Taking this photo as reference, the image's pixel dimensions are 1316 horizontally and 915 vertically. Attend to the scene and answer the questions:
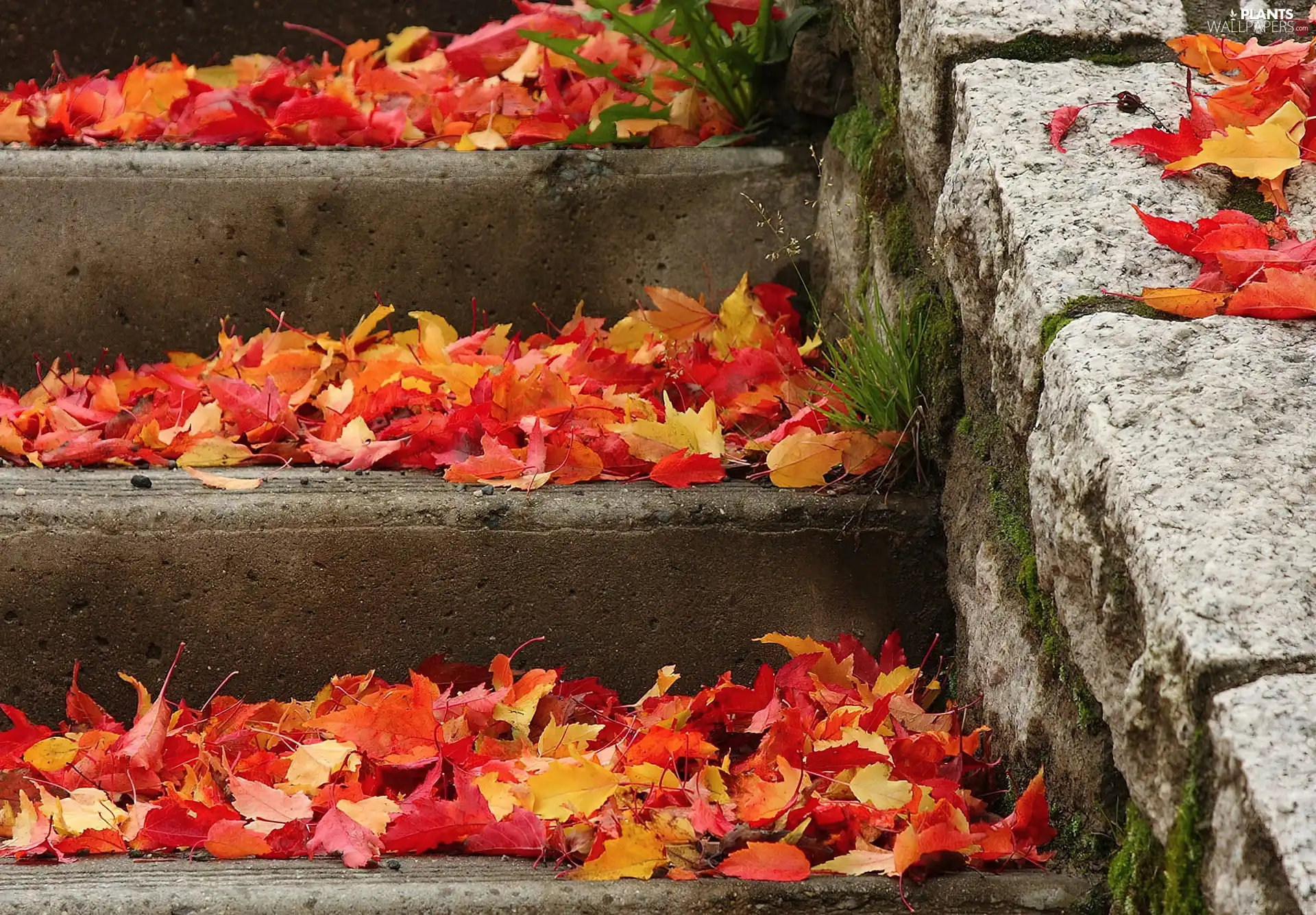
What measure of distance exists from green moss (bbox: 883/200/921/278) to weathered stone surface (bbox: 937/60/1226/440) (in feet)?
0.68

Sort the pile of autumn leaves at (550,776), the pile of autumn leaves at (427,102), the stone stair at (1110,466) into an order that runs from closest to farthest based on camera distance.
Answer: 1. the stone stair at (1110,466)
2. the pile of autumn leaves at (550,776)
3. the pile of autumn leaves at (427,102)

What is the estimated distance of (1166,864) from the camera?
1211mm

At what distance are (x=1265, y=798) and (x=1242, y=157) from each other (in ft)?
3.00

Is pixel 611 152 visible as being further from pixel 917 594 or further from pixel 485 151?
pixel 917 594

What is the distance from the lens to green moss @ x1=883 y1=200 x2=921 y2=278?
209 centimetres

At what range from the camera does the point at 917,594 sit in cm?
199

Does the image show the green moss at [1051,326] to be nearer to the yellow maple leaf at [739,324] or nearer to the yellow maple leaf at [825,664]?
the yellow maple leaf at [825,664]

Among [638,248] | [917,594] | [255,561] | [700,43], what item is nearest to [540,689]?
[255,561]

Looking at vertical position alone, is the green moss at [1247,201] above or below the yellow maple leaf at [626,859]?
above

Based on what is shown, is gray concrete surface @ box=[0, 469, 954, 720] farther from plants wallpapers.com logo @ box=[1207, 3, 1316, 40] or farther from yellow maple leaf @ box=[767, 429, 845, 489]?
plants wallpapers.com logo @ box=[1207, 3, 1316, 40]

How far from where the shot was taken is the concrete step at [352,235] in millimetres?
2463

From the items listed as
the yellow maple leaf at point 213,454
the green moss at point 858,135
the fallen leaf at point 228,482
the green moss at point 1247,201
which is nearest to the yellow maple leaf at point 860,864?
the green moss at point 1247,201

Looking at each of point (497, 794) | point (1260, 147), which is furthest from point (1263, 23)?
point (497, 794)

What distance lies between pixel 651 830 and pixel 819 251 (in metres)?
1.33
